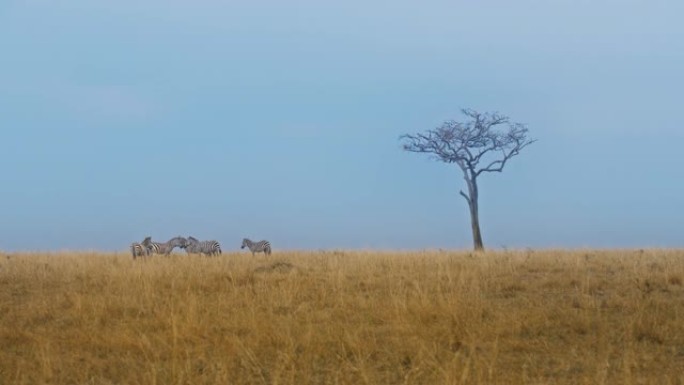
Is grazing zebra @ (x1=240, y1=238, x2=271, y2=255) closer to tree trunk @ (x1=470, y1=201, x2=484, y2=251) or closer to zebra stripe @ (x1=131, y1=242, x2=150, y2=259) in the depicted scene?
zebra stripe @ (x1=131, y1=242, x2=150, y2=259)

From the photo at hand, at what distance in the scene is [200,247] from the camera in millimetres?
23281

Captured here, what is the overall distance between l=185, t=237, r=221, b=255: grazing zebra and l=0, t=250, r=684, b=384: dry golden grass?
31.8 ft

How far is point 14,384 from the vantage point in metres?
6.18

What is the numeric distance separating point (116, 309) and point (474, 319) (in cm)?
447

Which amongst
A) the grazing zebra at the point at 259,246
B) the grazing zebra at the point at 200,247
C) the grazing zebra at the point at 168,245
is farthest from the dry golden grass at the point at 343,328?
the grazing zebra at the point at 259,246

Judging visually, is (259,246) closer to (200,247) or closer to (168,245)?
(200,247)

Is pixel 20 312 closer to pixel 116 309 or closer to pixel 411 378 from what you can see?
pixel 116 309

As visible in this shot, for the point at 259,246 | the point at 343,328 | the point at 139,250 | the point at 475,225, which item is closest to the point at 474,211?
the point at 475,225

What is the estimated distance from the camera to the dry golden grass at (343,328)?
21.2 feet

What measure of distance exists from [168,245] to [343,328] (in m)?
15.6

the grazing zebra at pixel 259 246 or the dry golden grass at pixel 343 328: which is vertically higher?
the grazing zebra at pixel 259 246

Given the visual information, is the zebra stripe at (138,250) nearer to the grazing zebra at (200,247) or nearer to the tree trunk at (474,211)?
the grazing zebra at (200,247)

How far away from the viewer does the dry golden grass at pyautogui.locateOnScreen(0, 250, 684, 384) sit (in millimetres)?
6449

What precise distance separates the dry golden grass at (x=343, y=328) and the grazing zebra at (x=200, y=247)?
9699mm
